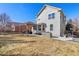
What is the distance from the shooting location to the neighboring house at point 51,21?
208 inches

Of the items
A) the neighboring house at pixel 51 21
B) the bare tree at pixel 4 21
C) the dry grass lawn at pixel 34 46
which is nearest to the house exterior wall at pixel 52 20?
the neighboring house at pixel 51 21

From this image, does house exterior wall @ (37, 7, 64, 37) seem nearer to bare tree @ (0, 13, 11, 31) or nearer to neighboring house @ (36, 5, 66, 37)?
neighboring house @ (36, 5, 66, 37)

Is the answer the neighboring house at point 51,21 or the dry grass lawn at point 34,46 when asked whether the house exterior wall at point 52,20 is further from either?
the dry grass lawn at point 34,46

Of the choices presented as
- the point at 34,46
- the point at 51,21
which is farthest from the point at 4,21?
the point at 51,21

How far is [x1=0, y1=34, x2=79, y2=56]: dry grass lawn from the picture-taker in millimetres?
5203

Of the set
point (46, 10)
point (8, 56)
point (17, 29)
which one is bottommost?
point (8, 56)

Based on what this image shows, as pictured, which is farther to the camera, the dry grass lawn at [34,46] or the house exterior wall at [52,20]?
the house exterior wall at [52,20]

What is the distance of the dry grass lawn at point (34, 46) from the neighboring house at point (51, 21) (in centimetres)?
16

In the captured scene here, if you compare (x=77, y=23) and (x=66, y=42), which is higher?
(x=77, y=23)

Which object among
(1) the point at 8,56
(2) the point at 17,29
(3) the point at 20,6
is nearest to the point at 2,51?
(1) the point at 8,56

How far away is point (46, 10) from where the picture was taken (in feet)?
17.6

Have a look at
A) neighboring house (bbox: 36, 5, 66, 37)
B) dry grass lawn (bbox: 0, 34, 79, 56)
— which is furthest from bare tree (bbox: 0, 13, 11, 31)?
neighboring house (bbox: 36, 5, 66, 37)

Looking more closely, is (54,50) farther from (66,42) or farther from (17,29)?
(17,29)

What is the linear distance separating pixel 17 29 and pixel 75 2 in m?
1.13
